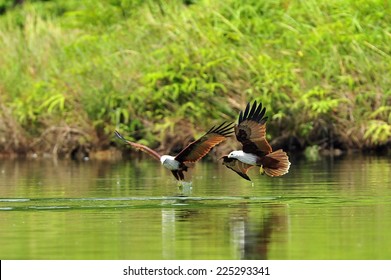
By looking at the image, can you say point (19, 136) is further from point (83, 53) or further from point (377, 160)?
point (377, 160)

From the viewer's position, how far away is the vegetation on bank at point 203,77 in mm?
29016

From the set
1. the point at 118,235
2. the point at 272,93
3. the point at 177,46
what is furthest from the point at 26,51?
the point at 118,235

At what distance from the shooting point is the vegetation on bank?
29016 mm

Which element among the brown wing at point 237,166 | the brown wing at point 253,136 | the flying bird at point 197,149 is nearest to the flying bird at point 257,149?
the brown wing at point 253,136

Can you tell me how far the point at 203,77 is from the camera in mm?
30484

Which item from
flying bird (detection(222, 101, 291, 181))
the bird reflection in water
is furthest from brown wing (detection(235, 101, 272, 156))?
the bird reflection in water

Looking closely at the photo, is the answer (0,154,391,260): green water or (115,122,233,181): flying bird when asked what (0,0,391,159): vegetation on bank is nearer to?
(0,154,391,260): green water

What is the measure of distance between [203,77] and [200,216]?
50.8 feet

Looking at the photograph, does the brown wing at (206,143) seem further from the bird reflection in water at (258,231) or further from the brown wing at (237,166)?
the bird reflection in water at (258,231)

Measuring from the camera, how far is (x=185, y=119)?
3075 cm

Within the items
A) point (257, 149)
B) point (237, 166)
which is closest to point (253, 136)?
point (257, 149)

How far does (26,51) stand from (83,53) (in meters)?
2.38

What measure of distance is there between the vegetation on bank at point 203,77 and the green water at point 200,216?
6.02 m

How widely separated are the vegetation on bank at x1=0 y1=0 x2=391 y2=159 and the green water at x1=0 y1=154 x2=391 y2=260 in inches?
237
